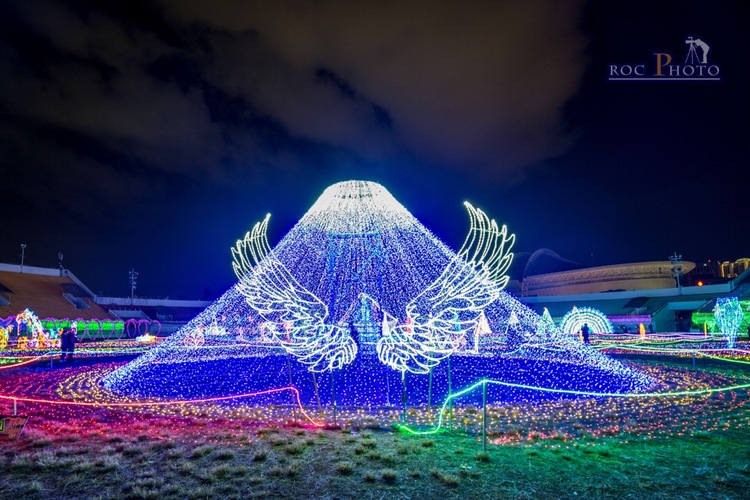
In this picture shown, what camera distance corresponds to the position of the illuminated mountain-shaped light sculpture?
1020cm

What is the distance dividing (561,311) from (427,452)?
164 feet

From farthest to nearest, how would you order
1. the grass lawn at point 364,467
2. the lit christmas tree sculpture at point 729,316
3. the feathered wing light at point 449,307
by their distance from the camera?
1. the lit christmas tree sculpture at point 729,316
2. the feathered wing light at point 449,307
3. the grass lawn at point 364,467

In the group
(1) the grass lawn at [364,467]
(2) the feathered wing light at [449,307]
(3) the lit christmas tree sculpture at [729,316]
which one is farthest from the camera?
(3) the lit christmas tree sculpture at [729,316]

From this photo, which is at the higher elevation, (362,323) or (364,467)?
(362,323)

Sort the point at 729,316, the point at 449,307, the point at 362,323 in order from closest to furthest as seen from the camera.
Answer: the point at 449,307, the point at 362,323, the point at 729,316

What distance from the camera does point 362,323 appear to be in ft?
55.8

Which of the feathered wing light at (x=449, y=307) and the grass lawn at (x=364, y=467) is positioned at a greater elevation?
the feathered wing light at (x=449, y=307)

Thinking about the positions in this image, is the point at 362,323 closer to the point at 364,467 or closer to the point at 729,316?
the point at 364,467

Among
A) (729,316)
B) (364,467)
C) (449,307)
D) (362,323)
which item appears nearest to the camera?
(364,467)

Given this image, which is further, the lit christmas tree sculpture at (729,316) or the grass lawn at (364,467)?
the lit christmas tree sculpture at (729,316)

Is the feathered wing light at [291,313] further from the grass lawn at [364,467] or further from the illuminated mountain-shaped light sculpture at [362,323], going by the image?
the grass lawn at [364,467]

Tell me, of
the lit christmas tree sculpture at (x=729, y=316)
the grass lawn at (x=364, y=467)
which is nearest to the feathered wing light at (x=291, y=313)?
the grass lawn at (x=364, y=467)

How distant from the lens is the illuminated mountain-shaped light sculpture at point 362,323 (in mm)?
10195

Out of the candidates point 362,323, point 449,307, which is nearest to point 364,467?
point 449,307
